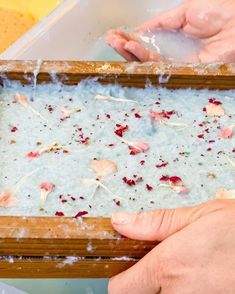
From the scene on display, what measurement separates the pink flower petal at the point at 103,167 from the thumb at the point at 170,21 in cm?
71

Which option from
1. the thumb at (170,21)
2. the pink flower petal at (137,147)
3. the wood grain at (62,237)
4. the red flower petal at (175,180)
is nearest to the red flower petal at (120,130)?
the pink flower petal at (137,147)

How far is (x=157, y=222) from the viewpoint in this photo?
28.3 inches

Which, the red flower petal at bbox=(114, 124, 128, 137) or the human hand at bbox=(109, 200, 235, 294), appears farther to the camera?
the red flower petal at bbox=(114, 124, 128, 137)

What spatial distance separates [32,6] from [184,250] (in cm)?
137

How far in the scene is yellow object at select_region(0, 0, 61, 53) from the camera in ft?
5.84

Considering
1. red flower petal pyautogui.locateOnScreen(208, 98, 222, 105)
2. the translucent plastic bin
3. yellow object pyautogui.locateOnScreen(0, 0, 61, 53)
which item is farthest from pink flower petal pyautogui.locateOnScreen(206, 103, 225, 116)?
yellow object pyautogui.locateOnScreen(0, 0, 61, 53)

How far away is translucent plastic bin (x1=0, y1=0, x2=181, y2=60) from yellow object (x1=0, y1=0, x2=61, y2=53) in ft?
0.55

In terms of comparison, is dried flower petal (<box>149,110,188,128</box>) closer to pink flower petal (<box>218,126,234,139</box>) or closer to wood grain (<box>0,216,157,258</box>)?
pink flower petal (<box>218,126,234,139</box>)

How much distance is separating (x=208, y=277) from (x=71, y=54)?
1.01 meters

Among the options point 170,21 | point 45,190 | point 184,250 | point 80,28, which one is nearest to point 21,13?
point 80,28

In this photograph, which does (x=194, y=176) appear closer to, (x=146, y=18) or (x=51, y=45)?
(x=51, y=45)

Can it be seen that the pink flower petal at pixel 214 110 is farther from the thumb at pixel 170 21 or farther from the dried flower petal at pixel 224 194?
the thumb at pixel 170 21

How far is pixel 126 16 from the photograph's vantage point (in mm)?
1809

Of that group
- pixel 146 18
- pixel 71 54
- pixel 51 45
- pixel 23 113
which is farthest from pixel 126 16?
pixel 23 113
